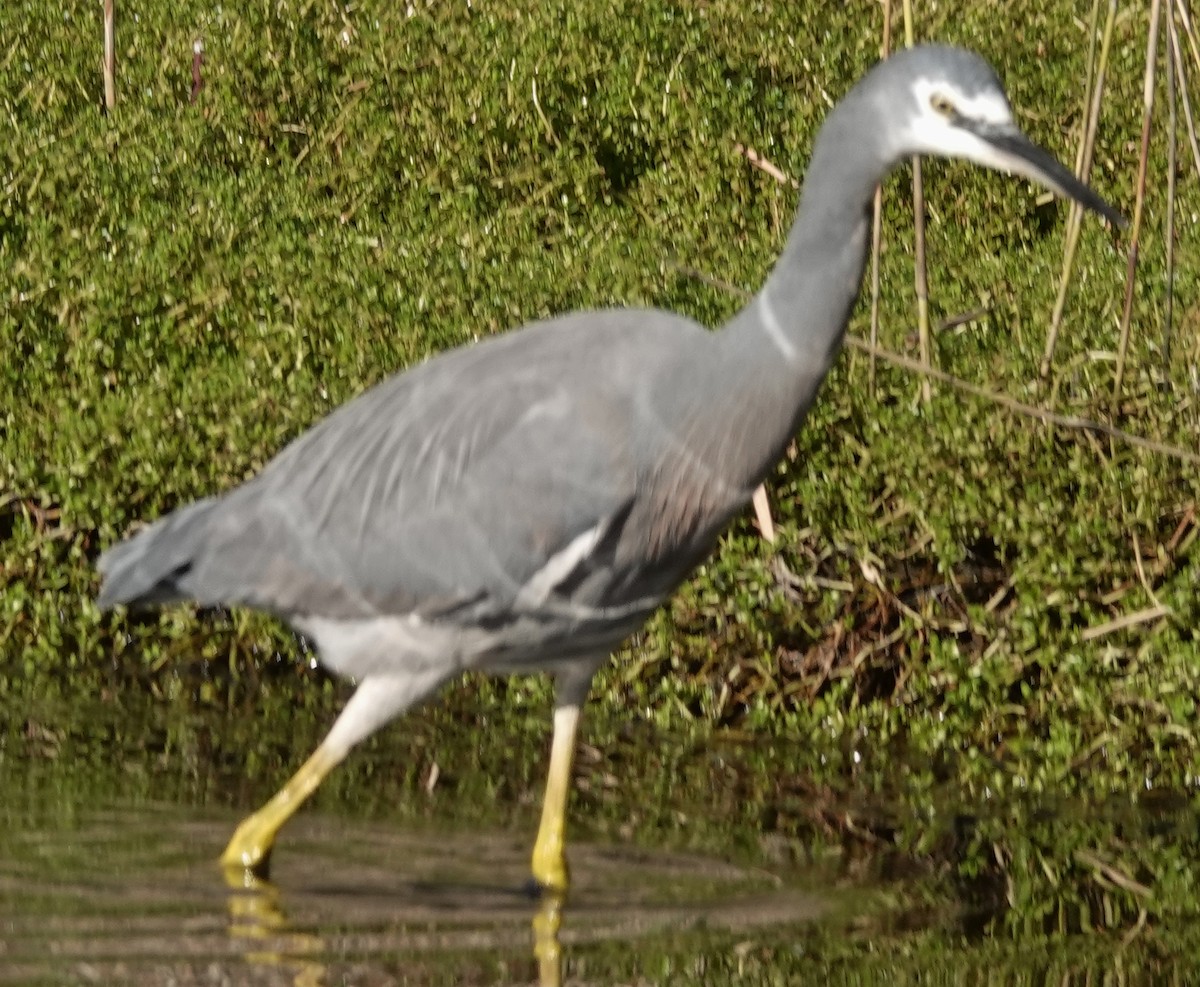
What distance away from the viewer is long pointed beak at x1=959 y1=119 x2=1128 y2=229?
4.60 meters

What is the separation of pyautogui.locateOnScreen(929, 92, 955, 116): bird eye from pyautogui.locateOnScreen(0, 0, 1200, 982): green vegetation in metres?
1.66

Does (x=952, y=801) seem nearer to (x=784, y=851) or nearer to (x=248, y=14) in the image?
(x=784, y=851)

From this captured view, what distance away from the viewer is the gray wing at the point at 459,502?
16.7ft

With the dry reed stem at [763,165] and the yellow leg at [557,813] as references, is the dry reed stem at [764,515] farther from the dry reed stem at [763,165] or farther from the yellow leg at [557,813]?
the dry reed stem at [763,165]

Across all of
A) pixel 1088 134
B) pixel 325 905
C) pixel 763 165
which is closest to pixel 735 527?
pixel 1088 134

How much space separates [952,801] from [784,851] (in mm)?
602

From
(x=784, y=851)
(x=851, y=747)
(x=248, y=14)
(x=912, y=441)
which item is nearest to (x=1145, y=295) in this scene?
(x=912, y=441)

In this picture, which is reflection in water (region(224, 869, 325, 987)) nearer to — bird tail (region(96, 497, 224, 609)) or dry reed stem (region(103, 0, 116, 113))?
bird tail (region(96, 497, 224, 609))

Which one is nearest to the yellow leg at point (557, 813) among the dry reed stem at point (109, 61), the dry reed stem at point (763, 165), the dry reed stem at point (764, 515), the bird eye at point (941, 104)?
the dry reed stem at point (764, 515)

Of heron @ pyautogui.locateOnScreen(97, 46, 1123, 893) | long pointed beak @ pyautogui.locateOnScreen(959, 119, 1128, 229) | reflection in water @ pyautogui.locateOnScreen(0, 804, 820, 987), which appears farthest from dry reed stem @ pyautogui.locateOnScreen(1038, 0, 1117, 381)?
reflection in water @ pyautogui.locateOnScreen(0, 804, 820, 987)

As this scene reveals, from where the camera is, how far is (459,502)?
5312 millimetres

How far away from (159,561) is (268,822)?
0.62 metres

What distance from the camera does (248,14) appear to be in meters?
10.0

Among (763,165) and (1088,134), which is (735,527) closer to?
(1088,134)
